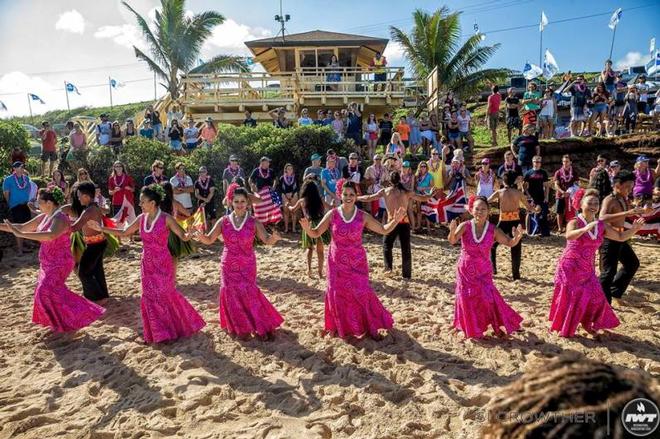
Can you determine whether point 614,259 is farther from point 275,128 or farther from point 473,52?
point 473,52

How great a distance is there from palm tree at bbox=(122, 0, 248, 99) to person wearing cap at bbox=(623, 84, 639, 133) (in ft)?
64.0

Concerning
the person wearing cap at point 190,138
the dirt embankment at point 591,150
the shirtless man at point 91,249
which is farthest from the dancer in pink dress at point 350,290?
the dirt embankment at point 591,150

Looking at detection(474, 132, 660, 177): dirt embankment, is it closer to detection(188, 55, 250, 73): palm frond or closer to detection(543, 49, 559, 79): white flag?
detection(543, 49, 559, 79): white flag

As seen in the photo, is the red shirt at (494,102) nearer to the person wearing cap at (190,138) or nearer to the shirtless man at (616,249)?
the person wearing cap at (190,138)

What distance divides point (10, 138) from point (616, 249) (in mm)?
15617

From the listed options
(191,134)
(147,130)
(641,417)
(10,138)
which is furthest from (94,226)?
(147,130)

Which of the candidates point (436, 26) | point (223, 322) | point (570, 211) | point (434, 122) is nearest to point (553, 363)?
point (223, 322)

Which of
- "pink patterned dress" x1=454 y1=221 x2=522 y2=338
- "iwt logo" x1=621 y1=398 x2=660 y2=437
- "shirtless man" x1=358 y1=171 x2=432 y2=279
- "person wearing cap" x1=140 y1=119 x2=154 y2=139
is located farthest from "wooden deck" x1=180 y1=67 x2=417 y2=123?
"iwt logo" x1=621 y1=398 x2=660 y2=437

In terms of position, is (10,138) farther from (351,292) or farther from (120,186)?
(351,292)

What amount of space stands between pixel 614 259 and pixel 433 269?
3.23 metres

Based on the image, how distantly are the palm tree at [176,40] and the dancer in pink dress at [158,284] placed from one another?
2245 centimetres

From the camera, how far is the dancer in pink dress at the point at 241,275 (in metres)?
5.78

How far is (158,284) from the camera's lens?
5.74 m

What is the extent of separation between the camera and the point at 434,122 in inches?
663
